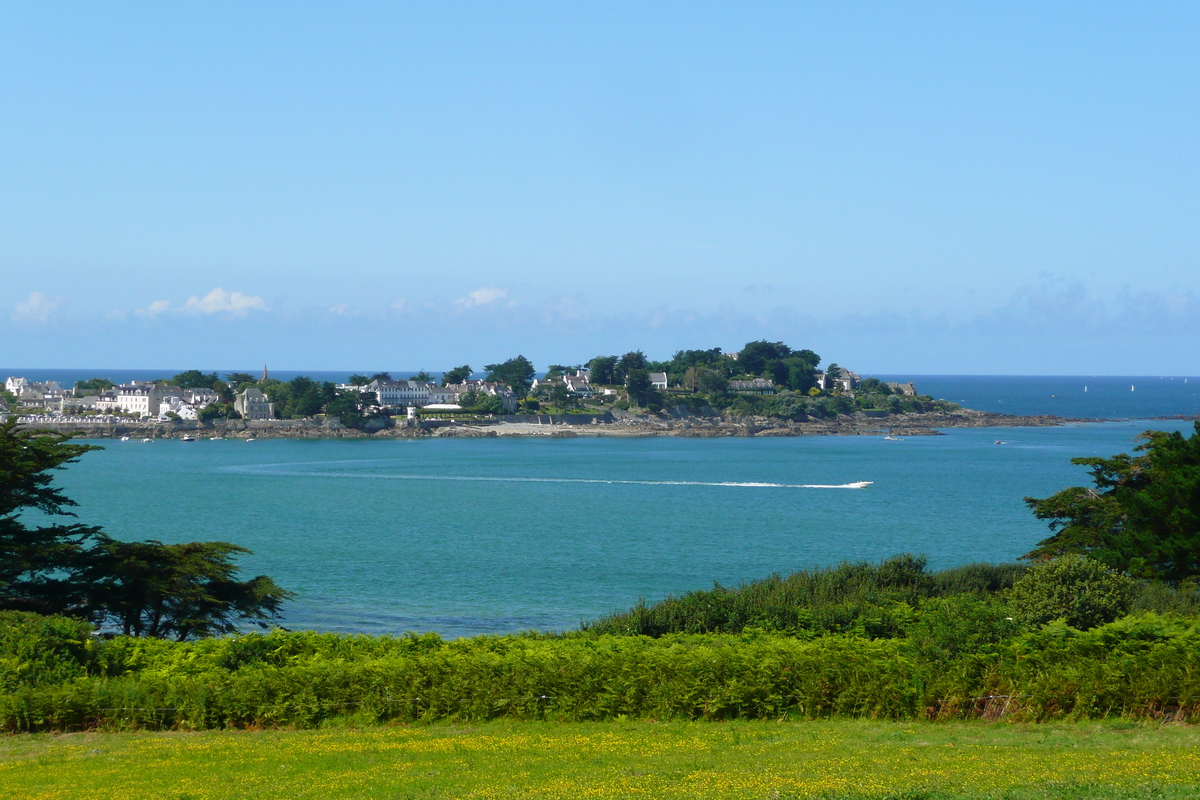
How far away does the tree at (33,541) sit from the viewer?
16969 mm

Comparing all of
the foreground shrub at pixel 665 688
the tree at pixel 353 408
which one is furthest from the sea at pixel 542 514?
the tree at pixel 353 408

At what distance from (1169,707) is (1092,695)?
74cm

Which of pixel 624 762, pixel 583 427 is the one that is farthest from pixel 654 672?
pixel 583 427

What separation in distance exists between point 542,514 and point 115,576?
2967 centimetres

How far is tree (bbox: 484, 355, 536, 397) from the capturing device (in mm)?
132250

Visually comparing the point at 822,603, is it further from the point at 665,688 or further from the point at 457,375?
the point at 457,375

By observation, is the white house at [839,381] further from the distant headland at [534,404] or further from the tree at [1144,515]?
the tree at [1144,515]

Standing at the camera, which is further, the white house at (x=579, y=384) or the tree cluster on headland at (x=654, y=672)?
the white house at (x=579, y=384)

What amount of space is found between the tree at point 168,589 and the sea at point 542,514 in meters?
4.58

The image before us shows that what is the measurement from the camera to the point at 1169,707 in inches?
389

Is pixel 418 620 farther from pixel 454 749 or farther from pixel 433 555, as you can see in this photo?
A: pixel 454 749

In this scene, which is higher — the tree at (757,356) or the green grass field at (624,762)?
the tree at (757,356)

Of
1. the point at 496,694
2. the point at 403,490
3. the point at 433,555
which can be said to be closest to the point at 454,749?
the point at 496,694

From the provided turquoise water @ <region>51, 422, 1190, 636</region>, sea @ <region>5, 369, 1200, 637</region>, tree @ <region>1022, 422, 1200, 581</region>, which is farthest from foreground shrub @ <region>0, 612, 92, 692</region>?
tree @ <region>1022, 422, 1200, 581</region>
